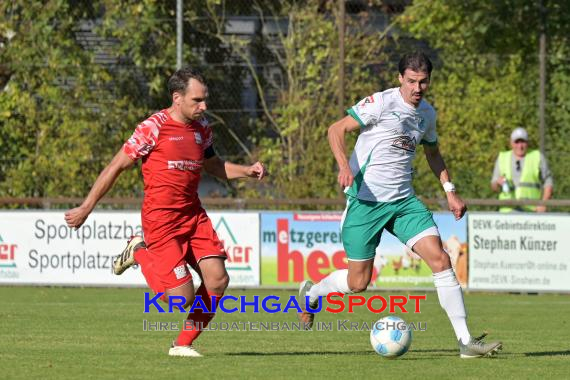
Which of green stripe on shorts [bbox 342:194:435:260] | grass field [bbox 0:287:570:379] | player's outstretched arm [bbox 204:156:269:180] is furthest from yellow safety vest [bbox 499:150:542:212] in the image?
player's outstretched arm [bbox 204:156:269:180]

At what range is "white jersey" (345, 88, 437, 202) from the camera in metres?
9.52

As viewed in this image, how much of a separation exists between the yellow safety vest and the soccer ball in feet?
28.8

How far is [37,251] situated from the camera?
17578 mm

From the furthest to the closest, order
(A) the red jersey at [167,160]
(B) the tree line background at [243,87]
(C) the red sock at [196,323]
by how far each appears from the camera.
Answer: (B) the tree line background at [243,87] < (C) the red sock at [196,323] < (A) the red jersey at [167,160]

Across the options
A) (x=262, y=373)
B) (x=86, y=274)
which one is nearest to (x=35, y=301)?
(x=86, y=274)

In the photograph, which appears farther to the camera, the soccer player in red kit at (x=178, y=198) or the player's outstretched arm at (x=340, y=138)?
the player's outstretched arm at (x=340, y=138)

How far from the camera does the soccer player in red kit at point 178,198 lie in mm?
8914

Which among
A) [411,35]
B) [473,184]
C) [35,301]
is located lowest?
[35,301]

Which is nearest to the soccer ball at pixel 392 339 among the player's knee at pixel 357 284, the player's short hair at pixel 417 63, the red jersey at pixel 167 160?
the player's knee at pixel 357 284

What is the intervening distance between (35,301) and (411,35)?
9.06 meters

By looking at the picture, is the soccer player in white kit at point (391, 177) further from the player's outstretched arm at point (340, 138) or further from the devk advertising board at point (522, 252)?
the devk advertising board at point (522, 252)

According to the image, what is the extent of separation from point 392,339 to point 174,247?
1.63 meters

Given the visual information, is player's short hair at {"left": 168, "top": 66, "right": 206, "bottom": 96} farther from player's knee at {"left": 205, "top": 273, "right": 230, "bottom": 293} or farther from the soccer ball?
the soccer ball

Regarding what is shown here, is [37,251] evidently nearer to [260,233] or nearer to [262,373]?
[260,233]
